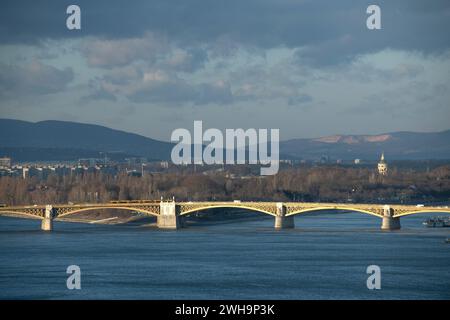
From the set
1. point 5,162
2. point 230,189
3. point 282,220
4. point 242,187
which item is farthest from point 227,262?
point 5,162

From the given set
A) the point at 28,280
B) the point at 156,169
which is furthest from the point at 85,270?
the point at 156,169

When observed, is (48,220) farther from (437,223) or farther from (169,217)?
(437,223)

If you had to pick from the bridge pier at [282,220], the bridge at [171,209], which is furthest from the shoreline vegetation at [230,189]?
the bridge pier at [282,220]

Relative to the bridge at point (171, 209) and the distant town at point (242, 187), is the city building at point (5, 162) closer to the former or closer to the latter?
the distant town at point (242, 187)

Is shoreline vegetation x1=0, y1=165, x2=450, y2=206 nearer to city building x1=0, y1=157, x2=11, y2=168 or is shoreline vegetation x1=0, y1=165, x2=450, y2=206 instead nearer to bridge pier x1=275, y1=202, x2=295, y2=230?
bridge pier x1=275, y1=202, x2=295, y2=230

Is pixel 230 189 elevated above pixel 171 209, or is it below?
above

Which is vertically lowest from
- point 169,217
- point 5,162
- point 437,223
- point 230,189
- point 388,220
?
point 437,223
